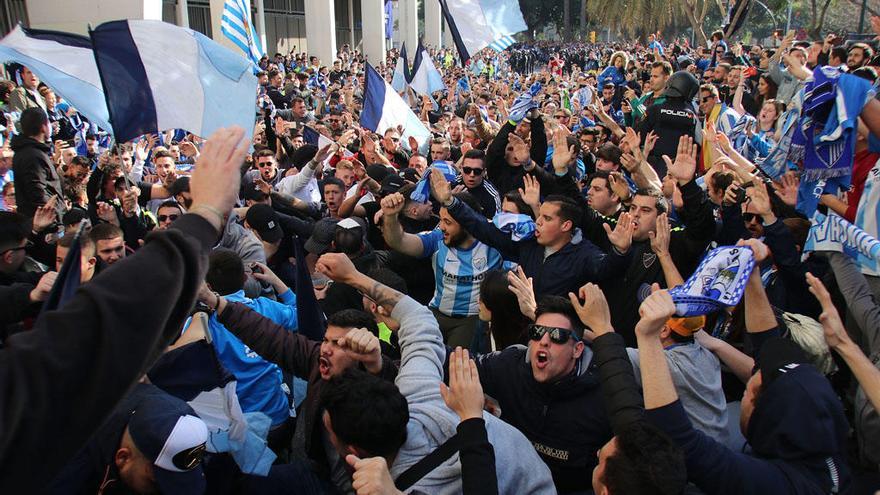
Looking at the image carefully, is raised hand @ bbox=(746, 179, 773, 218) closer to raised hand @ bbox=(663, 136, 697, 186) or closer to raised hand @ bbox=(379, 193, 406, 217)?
raised hand @ bbox=(663, 136, 697, 186)

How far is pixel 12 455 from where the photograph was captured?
123 centimetres

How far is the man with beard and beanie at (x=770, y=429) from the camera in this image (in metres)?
2.43

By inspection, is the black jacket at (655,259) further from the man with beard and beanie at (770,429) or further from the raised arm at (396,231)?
the man with beard and beanie at (770,429)

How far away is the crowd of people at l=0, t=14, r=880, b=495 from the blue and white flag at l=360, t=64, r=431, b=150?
3.16 meters

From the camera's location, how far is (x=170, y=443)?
251cm

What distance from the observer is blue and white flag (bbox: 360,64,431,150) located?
991cm

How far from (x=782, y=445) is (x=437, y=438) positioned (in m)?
1.25

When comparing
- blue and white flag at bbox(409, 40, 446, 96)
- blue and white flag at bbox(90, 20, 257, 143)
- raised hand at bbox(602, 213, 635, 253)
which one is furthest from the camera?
blue and white flag at bbox(409, 40, 446, 96)

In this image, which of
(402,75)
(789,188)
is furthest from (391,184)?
(402,75)

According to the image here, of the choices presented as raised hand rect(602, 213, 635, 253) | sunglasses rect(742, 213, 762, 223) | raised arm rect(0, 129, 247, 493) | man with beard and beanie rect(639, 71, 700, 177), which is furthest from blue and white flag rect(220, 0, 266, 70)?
raised arm rect(0, 129, 247, 493)

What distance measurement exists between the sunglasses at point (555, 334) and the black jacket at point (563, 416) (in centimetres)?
15

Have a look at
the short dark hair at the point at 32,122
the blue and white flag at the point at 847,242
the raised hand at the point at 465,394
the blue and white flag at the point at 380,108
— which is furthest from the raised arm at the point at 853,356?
the blue and white flag at the point at 380,108

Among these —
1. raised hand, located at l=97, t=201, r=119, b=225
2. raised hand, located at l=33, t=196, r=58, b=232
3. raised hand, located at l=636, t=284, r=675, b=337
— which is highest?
raised hand, located at l=636, t=284, r=675, b=337

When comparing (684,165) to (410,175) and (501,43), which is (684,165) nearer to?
(410,175)
